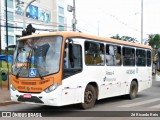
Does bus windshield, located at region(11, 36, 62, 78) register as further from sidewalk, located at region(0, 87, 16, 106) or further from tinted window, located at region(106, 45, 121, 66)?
tinted window, located at region(106, 45, 121, 66)

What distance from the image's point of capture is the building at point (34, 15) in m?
83.6

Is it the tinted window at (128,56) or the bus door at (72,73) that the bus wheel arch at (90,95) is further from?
the tinted window at (128,56)

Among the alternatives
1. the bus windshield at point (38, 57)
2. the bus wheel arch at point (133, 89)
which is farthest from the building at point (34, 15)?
the bus windshield at point (38, 57)

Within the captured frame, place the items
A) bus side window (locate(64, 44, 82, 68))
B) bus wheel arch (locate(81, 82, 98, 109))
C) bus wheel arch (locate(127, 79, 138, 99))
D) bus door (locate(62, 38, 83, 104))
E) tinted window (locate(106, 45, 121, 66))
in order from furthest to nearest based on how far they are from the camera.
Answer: bus wheel arch (locate(127, 79, 138, 99)) → tinted window (locate(106, 45, 121, 66)) → bus wheel arch (locate(81, 82, 98, 109)) → bus side window (locate(64, 44, 82, 68)) → bus door (locate(62, 38, 83, 104))

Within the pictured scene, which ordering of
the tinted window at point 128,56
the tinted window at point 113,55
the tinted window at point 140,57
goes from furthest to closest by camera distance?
the tinted window at point 140,57 < the tinted window at point 128,56 < the tinted window at point 113,55

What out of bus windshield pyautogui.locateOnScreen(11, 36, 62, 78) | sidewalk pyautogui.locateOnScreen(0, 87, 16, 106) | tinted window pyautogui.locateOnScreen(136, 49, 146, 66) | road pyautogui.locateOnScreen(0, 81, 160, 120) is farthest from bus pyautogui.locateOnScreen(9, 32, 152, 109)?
tinted window pyautogui.locateOnScreen(136, 49, 146, 66)

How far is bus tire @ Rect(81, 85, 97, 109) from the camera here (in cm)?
1226

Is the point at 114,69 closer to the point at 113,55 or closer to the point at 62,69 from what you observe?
the point at 113,55

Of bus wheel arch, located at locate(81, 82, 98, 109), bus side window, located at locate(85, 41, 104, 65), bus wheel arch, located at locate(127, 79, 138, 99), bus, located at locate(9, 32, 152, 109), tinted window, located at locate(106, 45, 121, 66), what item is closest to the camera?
bus, located at locate(9, 32, 152, 109)

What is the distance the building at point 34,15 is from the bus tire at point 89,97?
68276 millimetres

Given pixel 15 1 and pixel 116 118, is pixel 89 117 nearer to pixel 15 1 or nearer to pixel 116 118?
pixel 116 118

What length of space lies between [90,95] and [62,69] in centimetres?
210

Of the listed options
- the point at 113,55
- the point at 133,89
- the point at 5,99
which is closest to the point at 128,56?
the point at 113,55

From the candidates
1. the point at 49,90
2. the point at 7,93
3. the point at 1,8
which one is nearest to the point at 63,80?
the point at 49,90
